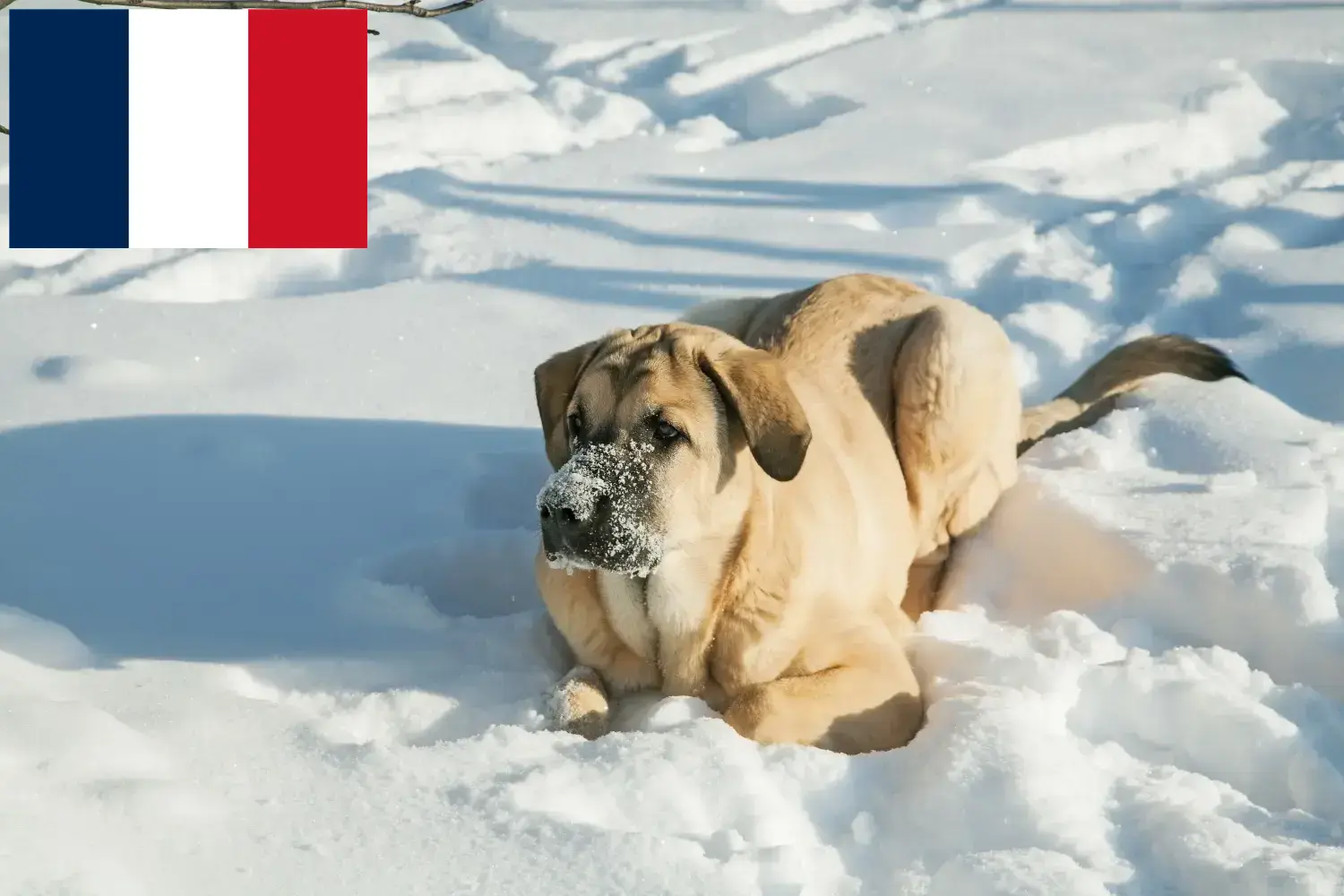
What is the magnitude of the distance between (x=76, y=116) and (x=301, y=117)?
3.11 ft

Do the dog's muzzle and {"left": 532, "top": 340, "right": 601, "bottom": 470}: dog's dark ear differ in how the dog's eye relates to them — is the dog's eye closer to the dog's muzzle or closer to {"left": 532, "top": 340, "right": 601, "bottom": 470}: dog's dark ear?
the dog's muzzle

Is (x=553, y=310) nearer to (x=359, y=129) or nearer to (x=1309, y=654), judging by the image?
(x=359, y=129)

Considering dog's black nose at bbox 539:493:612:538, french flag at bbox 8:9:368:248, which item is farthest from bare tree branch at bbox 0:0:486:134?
french flag at bbox 8:9:368:248

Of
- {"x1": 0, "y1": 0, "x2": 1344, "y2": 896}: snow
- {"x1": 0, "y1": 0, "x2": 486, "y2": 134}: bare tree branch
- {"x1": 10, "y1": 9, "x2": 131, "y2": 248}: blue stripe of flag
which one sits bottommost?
{"x1": 0, "y1": 0, "x2": 1344, "y2": 896}: snow

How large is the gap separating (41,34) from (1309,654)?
→ 5696mm

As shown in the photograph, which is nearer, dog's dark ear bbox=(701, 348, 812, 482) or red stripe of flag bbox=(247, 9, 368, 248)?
dog's dark ear bbox=(701, 348, 812, 482)

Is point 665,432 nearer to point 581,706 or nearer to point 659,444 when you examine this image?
point 659,444

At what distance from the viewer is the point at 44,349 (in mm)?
6164

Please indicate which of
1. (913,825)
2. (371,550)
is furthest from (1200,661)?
(371,550)

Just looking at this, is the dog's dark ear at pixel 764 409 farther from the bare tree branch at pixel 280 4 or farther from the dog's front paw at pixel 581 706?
the bare tree branch at pixel 280 4

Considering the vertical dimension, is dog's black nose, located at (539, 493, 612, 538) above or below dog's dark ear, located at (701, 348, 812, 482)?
below

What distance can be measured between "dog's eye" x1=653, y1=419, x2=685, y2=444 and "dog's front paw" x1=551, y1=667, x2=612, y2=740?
0.77 metres

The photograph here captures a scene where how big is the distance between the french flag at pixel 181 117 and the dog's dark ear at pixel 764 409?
9.75 ft

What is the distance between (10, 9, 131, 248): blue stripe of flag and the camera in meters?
6.08
